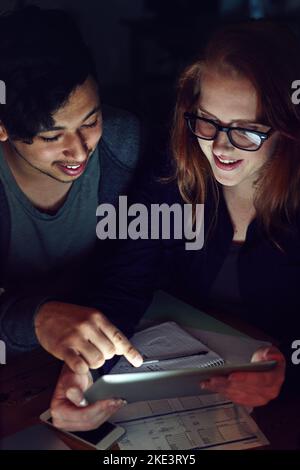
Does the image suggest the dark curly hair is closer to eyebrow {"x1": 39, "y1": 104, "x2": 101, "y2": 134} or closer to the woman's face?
eyebrow {"x1": 39, "y1": 104, "x2": 101, "y2": 134}

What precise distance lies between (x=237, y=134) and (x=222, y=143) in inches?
1.4

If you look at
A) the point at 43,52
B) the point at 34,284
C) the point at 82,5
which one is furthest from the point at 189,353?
the point at 82,5

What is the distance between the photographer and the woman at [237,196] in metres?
1.12

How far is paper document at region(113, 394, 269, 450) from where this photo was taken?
0.96 meters

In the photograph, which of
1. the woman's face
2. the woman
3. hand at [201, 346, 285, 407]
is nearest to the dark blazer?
the woman

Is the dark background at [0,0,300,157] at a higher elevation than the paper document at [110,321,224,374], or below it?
higher

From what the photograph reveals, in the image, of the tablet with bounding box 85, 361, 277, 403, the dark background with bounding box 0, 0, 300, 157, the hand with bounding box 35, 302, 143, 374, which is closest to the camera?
the tablet with bounding box 85, 361, 277, 403

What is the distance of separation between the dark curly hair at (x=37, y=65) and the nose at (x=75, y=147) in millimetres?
63

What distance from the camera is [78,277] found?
1.45m

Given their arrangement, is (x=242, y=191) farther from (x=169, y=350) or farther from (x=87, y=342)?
(x=87, y=342)

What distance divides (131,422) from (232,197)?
604 mm

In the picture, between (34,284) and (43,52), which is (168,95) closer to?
(43,52)

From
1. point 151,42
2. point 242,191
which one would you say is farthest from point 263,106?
point 151,42

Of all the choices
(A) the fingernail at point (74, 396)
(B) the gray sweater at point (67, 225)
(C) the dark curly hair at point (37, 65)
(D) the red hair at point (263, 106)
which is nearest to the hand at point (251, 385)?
(A) the fingernail at point (74, 396)
